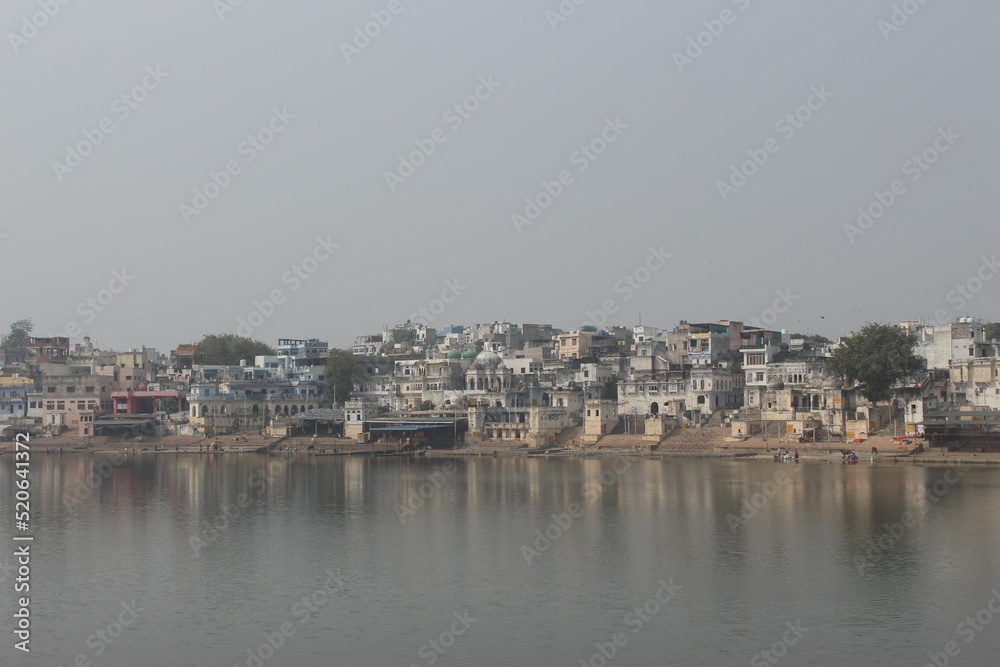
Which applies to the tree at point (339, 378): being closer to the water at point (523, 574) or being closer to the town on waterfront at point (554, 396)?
the town on waterfront at point (554, 396)

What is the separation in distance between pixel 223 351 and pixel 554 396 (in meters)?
28.8

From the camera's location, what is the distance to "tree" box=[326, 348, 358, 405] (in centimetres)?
6369

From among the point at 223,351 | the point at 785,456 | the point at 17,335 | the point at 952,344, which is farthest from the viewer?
the point at 17,335

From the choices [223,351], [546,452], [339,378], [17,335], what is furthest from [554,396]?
[17,335]

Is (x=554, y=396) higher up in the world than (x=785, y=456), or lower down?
higher up

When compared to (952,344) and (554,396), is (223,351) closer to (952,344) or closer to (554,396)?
(554,396)

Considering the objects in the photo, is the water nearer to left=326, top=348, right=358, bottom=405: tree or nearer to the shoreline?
the shoreline

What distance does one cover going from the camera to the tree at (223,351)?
74188 mm

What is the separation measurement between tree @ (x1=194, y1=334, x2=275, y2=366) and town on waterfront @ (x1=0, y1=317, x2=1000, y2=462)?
0.48 feet

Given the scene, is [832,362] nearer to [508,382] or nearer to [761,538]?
[508,382]

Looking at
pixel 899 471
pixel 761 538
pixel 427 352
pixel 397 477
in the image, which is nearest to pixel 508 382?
pixel 427 352

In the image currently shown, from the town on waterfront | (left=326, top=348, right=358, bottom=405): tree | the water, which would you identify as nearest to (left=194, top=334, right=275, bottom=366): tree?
the town on waterfront

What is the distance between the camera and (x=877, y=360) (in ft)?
141

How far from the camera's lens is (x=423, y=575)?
21.1m
